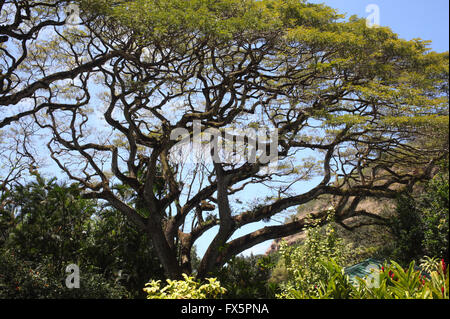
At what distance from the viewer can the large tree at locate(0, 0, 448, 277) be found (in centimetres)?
767

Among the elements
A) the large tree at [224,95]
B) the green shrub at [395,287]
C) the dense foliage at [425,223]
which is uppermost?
the large tree at [224,95]

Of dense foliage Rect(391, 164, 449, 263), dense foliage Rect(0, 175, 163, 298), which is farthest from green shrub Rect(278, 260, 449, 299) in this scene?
dense foliage Rect(391, 164, 449, 263)

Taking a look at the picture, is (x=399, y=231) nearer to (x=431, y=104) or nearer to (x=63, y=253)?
(x=431, y=104)

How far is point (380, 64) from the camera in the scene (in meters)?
9.01

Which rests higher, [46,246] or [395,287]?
[46,246]

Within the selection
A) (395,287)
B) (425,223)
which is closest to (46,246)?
(395,287)

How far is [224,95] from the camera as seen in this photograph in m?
9.38

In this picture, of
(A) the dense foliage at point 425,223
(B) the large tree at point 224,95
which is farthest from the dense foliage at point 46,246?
(A) the dense foliage at point 425,223

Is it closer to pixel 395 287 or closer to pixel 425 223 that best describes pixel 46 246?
pixel 395 287

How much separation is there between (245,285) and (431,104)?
5.56m

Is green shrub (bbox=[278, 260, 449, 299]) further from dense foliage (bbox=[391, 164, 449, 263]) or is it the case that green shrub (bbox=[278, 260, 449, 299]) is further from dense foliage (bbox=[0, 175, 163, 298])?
dense foliage (bbox=[391, 164, 449, 263])

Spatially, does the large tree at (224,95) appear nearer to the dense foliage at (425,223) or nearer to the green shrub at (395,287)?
the dense foliage at (425,223)

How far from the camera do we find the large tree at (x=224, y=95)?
7.67 meters

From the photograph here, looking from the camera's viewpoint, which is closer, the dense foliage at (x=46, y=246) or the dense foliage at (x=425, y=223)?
the dense foliage at (x=46, y=246)
